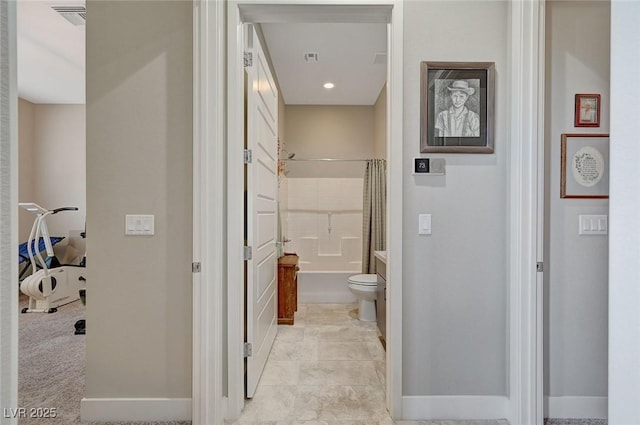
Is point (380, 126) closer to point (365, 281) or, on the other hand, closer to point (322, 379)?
point (365, 281)

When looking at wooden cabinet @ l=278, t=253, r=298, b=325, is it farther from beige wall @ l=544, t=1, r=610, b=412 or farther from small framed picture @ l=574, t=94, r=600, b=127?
small framed picture @ l=574, t=94, r=600, b=127

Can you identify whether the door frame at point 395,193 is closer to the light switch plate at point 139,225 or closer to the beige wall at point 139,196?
the beige wall at point 139,196

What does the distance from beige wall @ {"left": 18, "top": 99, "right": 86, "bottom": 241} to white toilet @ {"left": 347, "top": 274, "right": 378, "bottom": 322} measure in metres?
4.14

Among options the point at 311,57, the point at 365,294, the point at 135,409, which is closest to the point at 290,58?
the point at 311,57

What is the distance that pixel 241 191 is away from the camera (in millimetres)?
2055

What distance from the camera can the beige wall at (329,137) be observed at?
520 cm

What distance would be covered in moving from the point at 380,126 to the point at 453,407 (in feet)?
11.4

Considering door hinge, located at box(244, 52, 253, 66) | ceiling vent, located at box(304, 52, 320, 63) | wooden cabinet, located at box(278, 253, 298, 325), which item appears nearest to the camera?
door hinge, located at box(244, 52, 253, 66)

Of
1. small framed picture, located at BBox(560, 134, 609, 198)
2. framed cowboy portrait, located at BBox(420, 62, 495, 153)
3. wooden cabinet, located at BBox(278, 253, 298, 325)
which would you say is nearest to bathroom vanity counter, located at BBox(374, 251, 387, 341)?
wooden cabinet, located at BBox(278, 253, 298, 325)

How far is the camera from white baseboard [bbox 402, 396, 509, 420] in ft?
6.75

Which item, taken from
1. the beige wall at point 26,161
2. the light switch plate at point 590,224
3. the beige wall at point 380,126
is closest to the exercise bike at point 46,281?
the beige wall at point 26,161

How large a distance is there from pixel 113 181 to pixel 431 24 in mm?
1919

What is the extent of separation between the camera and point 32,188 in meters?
5.40

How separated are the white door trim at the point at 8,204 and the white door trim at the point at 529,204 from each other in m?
2.03
